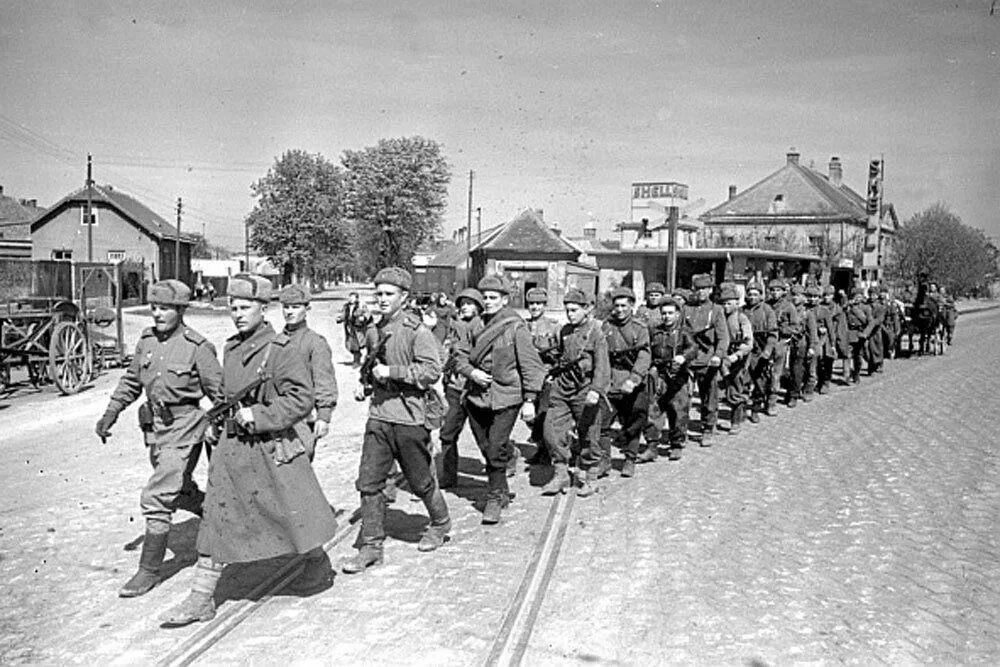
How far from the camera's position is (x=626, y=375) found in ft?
30.2

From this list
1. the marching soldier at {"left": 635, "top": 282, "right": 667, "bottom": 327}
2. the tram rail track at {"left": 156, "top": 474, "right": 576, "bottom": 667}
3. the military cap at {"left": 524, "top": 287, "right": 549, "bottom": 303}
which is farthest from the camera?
the marching soldier at {"left": 635, "top": 282, "right": 667, "bottom": 327}

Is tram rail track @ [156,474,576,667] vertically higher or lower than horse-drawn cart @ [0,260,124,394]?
→ lower

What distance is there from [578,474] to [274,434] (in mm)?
4010

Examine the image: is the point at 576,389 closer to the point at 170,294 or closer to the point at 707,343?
the point at 707,343

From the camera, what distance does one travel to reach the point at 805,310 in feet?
47.4

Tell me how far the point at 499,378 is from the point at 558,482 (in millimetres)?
1538

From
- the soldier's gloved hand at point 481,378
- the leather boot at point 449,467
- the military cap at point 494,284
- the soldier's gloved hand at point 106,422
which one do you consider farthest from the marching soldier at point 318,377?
the leather boot at point 449,467

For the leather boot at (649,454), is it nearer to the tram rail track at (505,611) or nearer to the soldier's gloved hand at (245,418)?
the tram rail track at (505,611)

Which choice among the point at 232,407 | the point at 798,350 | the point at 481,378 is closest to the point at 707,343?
the point at 798,350

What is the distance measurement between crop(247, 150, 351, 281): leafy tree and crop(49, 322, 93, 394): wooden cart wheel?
5023 cm

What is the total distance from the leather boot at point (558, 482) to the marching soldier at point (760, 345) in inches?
197

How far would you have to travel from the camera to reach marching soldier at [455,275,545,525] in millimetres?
7426

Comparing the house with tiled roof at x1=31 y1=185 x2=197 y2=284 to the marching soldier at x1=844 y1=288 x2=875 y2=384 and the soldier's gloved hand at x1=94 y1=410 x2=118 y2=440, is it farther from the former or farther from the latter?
the soldier's gloved hand at x1=94 y1=410 x2=118 y2=440

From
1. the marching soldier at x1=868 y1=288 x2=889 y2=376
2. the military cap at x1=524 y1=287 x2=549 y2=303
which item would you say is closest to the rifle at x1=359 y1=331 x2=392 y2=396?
the military cap at x1=524 y1=287 x2=549 y2=303
